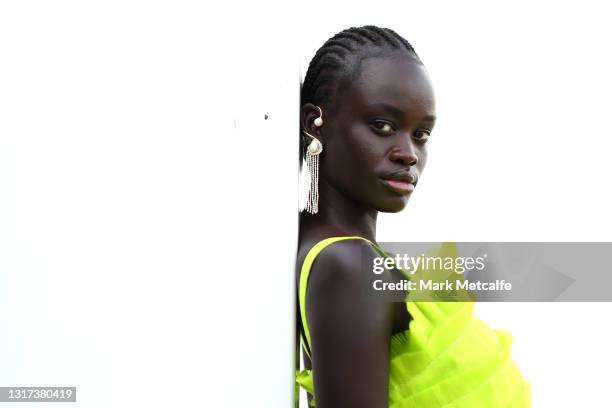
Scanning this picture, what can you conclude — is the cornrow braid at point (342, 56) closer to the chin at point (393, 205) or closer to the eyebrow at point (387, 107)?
the eyebrow at point (387, 107)

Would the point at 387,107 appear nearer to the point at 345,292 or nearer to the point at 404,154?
the point at 404,154

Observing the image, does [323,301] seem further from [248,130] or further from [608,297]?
[608,297]

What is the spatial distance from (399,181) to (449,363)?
0.35 meters

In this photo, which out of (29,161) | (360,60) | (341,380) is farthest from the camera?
(360,60)

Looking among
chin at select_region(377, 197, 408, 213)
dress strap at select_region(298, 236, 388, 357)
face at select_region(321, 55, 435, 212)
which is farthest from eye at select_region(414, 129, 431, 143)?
dress strap at select_region(298, 236, 388, 357)

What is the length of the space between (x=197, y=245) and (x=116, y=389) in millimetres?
295

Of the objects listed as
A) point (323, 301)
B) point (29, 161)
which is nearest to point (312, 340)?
point (323, 301)

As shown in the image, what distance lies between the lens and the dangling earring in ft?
4.84

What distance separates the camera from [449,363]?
4.22ft

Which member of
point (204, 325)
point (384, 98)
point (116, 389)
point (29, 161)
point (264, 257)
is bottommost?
point (116, 389)

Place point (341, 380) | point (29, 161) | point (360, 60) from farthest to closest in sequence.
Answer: point (360, 60) → point (29, 161) → point (341, 380)

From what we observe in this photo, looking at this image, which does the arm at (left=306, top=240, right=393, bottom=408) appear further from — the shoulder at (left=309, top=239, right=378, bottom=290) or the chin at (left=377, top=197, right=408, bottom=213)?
the chin at (left=377, top=197, right=408, bottom=213)

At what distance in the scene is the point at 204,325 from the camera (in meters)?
1.29

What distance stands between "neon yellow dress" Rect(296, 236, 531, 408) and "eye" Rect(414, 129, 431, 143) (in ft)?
0.89
